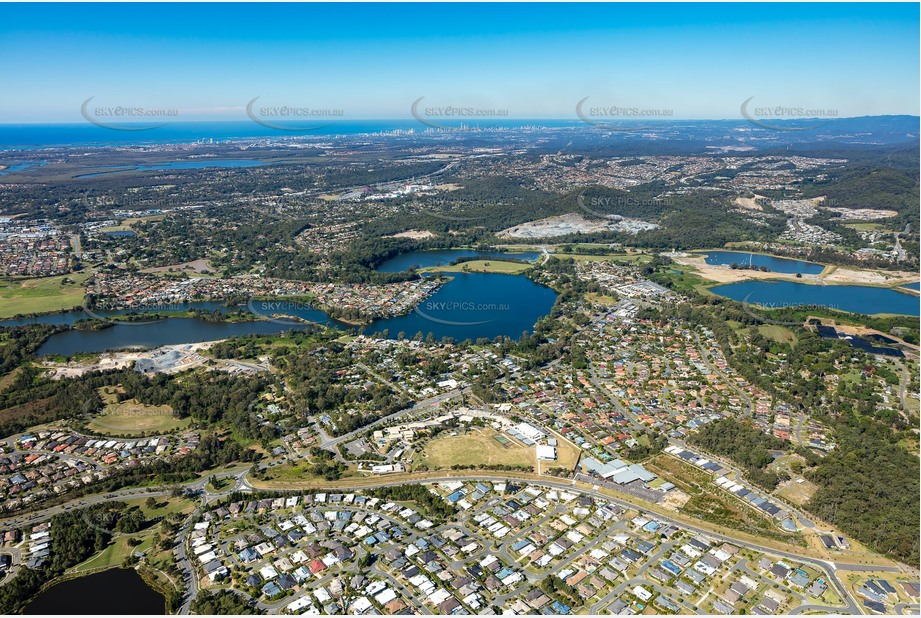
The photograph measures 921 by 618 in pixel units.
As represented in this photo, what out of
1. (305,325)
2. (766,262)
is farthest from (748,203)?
(305,325)

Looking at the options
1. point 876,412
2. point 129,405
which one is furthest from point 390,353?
point 876,412

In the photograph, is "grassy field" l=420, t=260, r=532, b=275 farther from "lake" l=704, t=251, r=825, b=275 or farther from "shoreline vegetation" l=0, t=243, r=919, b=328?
"lake" l=704, t=251, r=825, b=275

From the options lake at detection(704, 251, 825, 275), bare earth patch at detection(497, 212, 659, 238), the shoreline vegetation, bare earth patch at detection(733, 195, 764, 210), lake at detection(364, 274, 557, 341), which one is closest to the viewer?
lake at detection(364, 274, 557, 341)

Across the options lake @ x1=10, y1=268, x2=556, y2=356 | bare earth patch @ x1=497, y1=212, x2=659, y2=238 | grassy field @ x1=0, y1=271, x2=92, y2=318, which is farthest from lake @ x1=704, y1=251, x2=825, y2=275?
grassy field @ x1=0, y1=271, x2=92, y2=318

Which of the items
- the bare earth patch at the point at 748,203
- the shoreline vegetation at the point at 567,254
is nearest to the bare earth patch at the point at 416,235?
the shoreline vegetation at the point at 567,254

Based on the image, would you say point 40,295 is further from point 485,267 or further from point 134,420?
point 485,267

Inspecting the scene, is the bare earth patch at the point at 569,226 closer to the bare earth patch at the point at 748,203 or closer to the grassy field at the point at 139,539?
the bare earth patch at the point at 748,203
